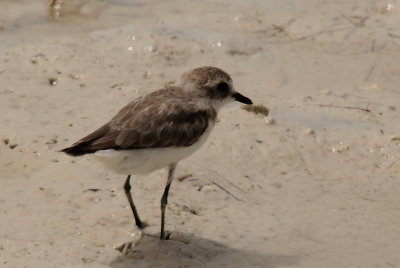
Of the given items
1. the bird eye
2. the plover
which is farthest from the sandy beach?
the bird eye

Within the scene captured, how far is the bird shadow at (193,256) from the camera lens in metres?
6.53

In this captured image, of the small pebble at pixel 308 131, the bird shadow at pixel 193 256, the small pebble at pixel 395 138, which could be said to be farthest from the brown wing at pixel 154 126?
the small pebble at pixel 395 138

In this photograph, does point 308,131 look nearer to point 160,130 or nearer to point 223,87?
point 223,87

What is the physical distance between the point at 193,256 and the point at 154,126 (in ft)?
3.25

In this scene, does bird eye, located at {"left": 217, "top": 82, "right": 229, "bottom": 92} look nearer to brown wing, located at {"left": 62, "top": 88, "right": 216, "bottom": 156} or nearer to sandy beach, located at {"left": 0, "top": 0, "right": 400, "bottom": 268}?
brown wing, located at {"left": 62, "top": 88, "right": 216, "bottom": 156}

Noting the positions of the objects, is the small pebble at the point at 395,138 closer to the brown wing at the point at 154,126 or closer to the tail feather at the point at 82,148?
the brown wing at the point at 154,126

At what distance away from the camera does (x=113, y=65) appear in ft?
31.6

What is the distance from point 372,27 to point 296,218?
4135mm

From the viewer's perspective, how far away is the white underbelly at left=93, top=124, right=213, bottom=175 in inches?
249

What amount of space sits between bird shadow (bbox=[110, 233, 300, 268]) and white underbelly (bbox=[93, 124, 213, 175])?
0.60 metres

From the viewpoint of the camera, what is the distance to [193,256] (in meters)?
6.62

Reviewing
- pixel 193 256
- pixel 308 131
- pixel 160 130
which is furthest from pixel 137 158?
pixel 308 131

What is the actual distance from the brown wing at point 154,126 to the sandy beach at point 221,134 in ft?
2.56

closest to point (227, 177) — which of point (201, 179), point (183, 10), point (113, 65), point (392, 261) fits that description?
point (201, 179)
